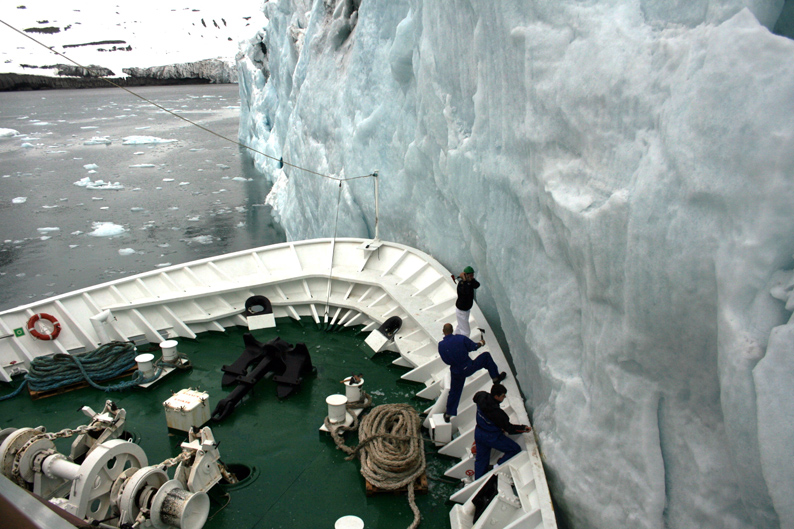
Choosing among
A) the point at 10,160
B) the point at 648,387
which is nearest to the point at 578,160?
the point at 648,387

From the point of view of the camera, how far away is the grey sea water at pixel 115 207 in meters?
15.8

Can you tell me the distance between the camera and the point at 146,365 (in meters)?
5.32

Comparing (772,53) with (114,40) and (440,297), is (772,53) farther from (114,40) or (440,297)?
(114,40)

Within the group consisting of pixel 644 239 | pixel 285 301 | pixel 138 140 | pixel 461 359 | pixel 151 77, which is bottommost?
pixel 138 140

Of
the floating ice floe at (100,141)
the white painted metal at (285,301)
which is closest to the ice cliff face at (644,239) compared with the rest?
the white painted metal at (285,301)

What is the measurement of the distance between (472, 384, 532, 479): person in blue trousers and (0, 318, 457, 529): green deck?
20.7 inches

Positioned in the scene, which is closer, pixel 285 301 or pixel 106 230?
pixel 285 301

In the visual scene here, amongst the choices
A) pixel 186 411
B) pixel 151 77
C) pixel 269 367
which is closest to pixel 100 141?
pixel 269 367

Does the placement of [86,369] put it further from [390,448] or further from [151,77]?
[151,77]

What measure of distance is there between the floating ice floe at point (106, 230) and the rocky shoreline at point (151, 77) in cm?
5846

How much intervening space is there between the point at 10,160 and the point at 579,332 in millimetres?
33933

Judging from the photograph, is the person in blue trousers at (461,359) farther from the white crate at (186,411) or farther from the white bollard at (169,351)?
the white bollard at (169,351)

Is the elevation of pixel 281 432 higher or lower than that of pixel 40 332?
lower

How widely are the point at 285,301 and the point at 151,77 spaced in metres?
81.0
